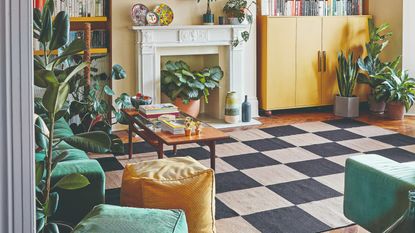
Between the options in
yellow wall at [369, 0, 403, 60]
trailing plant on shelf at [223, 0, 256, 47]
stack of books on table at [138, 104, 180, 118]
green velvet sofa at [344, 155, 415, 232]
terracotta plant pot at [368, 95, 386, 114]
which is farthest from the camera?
terracotta plant pot at [368, 95, 386, 114]

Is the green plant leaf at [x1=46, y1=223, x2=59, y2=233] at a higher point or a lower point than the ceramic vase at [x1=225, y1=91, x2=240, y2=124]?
lower

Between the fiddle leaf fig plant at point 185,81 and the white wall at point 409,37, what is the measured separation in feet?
7.63

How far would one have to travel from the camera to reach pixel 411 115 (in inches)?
262

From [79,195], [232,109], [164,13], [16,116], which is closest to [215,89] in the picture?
[232,109]

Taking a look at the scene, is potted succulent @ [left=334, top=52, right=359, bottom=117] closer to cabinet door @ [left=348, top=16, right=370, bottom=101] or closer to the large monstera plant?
cabinet door @ [left=348, top=16, right=370, bottom=101]

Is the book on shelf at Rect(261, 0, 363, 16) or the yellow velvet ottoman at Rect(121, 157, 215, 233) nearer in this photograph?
the yellow velvet ottoman at Rect(121, 157, 215, 233)

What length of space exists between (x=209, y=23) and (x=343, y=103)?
1874 mm

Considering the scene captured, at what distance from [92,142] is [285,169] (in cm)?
253

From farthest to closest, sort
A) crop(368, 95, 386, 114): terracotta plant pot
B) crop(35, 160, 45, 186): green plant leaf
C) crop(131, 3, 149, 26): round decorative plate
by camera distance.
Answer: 1. crop(368, 95, 386, 114): terracotta plant pot
2. crop(131, 3, 149, 26): round decorative plate
3. crop(35, 160, 45, 186): green plant leaf

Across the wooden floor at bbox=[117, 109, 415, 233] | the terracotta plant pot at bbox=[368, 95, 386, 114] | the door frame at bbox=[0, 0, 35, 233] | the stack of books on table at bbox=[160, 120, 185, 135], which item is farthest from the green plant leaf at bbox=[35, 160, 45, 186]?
the terracotta plant pot at bbox=[368, 95, 386, 114]

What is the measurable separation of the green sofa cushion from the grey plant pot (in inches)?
186

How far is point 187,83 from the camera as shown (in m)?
5.90

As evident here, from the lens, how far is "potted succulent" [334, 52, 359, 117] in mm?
6520

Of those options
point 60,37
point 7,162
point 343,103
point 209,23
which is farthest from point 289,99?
point 7,162
